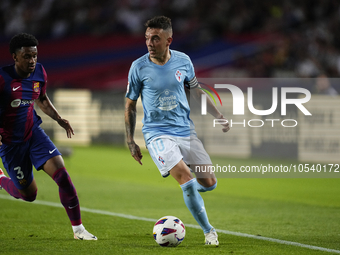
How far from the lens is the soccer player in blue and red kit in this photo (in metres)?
5.67

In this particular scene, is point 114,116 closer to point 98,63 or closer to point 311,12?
point 98,63

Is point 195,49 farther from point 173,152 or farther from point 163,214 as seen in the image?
point 173,152

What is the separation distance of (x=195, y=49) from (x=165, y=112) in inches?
574

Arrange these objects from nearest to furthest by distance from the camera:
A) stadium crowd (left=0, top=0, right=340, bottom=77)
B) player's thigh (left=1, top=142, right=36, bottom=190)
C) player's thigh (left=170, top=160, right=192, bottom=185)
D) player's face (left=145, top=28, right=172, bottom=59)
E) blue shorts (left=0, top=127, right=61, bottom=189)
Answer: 1. player's thigh (left=170, top=160, right=192, bottom=185)
2. player's face (left=145, top=28, right=172, bottom=59)
3. blue shorts (left=0, top=127, right=61, bottom=189)
4. player's thigh (left=1, top=142, right=36, bottom=190)
5. stadium crowd (left=0, top=0, right=340, bottom=77)

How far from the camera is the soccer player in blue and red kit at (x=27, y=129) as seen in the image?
5.67 m

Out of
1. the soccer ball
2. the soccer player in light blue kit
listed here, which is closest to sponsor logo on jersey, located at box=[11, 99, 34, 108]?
the soccer player in light blue kit

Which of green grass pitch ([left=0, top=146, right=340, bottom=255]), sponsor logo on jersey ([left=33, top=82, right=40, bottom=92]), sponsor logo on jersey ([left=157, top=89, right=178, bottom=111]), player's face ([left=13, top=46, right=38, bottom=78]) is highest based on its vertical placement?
player's face ([left=13, top=46, right=38, bottom=78])

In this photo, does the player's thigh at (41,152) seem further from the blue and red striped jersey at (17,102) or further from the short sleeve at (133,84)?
the short sleeve at (133,84)

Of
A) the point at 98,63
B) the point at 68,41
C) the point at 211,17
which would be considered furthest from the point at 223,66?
the point at 68,41

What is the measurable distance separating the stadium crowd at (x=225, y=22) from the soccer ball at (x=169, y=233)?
40.5ft

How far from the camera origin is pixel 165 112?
18.2 ft

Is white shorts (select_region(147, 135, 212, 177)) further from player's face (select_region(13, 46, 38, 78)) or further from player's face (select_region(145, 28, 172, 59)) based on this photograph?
player's face (select_region(13, 46, 38, 78))

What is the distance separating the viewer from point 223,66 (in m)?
19.0

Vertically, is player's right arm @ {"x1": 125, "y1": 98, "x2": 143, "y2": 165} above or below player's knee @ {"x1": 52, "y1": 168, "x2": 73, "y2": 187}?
above
